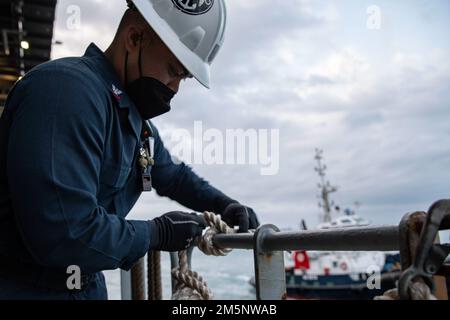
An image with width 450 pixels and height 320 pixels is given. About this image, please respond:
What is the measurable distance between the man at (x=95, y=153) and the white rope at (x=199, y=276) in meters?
0.05

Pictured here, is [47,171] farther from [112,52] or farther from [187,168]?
[187,168]

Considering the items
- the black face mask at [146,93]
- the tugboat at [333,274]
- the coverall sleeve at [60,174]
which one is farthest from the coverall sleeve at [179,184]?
the tugboat at [333,274]

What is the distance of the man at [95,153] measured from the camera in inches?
43.7

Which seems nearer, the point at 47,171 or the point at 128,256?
the point at 47,171

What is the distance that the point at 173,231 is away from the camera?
4.74ft

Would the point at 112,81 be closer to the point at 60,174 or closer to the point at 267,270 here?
the point at 60,174

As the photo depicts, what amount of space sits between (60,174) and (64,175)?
0.01 m

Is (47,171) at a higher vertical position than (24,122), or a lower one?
lower

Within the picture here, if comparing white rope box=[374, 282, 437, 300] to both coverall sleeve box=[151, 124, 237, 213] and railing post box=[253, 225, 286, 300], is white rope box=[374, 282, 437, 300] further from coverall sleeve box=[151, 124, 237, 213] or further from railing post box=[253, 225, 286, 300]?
coverall sleeve box=[151, 124, 237, 213]
